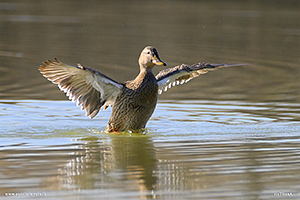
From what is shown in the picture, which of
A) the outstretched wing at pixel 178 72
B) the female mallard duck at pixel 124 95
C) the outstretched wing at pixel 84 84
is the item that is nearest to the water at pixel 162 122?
the female mallard duck at pixel 124 95

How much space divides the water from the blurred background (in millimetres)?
52

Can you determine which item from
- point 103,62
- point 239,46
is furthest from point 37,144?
point 239,46

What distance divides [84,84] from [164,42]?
38.3 feet

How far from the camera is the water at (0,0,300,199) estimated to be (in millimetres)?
6309

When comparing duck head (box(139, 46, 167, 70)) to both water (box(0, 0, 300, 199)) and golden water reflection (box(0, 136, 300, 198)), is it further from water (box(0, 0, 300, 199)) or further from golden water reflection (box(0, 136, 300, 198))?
golden water reflection (box(0, 136, 300, 198))

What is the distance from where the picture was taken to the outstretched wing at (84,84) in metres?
8.57

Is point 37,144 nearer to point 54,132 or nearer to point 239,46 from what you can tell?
point 54,132

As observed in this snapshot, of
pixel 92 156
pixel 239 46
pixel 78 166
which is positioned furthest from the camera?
pixel 239 46

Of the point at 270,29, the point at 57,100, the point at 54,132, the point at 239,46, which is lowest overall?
the point at 54,132

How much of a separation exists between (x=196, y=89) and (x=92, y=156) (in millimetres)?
5955

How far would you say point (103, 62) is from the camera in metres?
16.7

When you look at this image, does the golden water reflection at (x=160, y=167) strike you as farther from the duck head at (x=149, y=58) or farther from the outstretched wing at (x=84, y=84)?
the duck head at (x=149, y=58)

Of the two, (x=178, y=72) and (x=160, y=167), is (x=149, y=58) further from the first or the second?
(x=160, y=167)

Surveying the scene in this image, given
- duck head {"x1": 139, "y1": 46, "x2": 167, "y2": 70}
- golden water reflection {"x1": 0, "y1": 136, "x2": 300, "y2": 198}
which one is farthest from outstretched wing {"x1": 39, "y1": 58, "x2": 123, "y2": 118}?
golden water reflection {"x1": 0, "y1": 136, "x2": 300, "y2": 198}
